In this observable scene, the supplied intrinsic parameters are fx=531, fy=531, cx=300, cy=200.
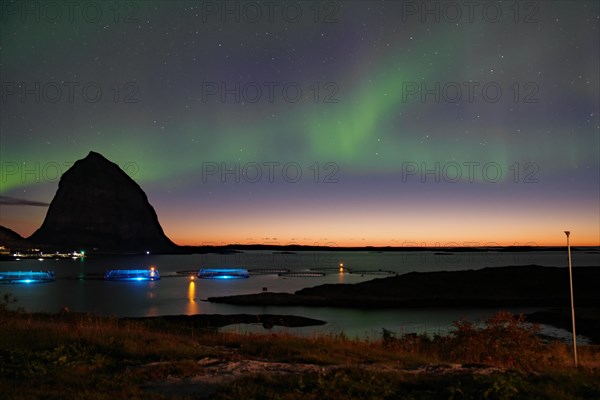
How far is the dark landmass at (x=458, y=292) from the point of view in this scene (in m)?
76.1

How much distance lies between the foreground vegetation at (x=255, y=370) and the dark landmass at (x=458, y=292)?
2269 inches

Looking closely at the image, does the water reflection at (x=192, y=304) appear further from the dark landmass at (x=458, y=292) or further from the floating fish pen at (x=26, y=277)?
the floating fish pen at (x=26, y=277)

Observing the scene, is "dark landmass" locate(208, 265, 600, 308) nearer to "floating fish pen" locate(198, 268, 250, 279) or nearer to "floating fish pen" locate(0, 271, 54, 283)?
"floating fish pen" locate(198, 268, 250, 279)

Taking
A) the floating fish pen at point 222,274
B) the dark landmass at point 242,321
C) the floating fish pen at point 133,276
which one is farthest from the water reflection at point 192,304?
the floating fish pen at point 222,274

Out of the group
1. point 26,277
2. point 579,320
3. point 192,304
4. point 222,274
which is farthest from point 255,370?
point 222,274

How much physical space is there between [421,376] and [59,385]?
7.96 m

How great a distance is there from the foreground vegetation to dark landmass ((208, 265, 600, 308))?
5764 cm

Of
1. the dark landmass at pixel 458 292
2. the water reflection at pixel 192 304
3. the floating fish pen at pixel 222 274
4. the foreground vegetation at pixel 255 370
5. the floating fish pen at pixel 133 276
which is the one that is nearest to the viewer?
the foreground vegetation at pixel 255 370

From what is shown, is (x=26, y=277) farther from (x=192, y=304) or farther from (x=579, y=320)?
(x=579, y=320)

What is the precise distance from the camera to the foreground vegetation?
10695 millimetres

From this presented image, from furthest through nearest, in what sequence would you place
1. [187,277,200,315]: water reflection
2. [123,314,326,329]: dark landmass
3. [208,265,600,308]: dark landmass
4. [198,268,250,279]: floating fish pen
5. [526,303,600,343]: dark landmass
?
[198,268,250,279]: floating fish pen, [208,265,600,308]: dark landmass, [187,277,200,315]: water reflection, [123,314,326,329]: dark landmass, [526,303,600,343]: dark landmass

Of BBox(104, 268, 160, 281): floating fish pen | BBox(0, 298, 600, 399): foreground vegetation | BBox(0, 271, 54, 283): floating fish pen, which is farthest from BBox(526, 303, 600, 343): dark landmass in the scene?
BBox(0, 271, 54, 283): floating fish pen

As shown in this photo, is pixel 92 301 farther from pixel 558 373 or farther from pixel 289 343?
pixel 558 373

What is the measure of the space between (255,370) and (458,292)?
253 ft
